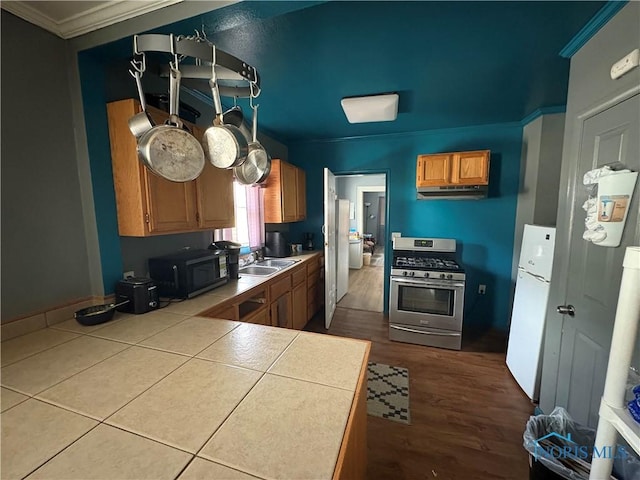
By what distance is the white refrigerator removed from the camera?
6.37 feet

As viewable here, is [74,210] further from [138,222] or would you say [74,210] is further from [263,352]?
[263,352]

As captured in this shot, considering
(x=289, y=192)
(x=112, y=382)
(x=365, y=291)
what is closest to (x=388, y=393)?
(x=112, y=382)

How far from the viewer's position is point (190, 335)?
122 cm

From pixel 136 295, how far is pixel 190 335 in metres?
0.53

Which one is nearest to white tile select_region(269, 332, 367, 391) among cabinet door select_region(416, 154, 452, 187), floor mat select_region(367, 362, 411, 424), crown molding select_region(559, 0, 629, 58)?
floor mat select_region(367, 362, 411, 424)

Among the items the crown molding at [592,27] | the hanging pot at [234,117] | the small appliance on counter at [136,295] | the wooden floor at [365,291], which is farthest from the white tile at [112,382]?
the wooden floor at [365,291]

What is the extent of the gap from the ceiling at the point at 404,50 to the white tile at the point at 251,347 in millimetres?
1223

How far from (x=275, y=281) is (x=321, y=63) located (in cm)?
175

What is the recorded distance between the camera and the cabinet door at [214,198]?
1911 millimetres

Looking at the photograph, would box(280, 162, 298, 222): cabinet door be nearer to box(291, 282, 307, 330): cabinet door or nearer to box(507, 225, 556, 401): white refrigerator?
box(291, 282, 307, 330): cabinet door

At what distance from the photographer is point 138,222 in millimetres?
1529

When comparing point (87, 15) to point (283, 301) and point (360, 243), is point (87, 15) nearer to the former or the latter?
point (283, 301)

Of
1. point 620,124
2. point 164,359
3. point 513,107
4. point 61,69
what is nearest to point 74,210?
point 61,69

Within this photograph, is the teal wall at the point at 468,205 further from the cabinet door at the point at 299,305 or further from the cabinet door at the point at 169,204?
the cabinet door at the point at 169,204
